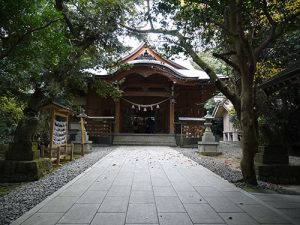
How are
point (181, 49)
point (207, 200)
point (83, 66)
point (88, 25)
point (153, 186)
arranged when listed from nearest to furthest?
point (207, 200) → point (153, 186) → point (181, 49) → point (88, 25) → point (83, 66)

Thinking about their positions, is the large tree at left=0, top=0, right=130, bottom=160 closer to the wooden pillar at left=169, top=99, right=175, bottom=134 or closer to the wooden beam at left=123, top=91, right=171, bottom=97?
the wooden beam at left=123, top=91, right=171, bottom=97

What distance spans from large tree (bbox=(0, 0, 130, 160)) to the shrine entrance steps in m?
7.81

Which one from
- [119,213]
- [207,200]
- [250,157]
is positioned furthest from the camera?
[250,157]

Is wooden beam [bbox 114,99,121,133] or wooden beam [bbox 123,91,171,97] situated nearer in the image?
wooden beam [bbox 114,99,121,133]

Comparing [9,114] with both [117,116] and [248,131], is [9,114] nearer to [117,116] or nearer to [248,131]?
[248,131]

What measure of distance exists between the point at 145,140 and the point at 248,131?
45.1 ft

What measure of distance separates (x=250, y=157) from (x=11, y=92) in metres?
7.54

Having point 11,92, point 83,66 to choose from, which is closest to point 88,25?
point 83,66

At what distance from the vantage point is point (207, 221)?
434cm

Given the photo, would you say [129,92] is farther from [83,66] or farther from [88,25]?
[88,25]

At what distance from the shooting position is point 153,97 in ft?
77.6

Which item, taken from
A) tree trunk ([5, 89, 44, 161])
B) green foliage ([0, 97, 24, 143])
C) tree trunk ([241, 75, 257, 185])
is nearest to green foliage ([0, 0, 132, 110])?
green foliage ([0, 97, 24, 143])

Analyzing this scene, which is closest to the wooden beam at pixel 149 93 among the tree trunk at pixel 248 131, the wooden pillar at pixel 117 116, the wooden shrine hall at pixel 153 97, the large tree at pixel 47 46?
the wooden shrine hall at pixel 153 97

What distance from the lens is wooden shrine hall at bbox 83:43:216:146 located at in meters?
20.3
